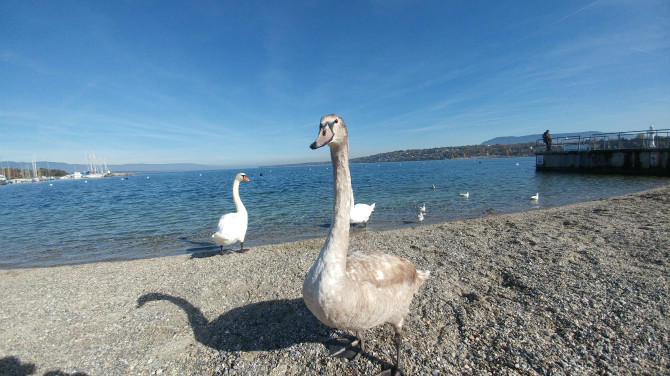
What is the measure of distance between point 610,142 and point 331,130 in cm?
4880

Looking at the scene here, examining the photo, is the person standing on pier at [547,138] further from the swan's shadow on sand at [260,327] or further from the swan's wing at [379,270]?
the swan's shadow on sand at [260,327]

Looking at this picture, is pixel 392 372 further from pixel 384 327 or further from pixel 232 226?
pixel 232 226

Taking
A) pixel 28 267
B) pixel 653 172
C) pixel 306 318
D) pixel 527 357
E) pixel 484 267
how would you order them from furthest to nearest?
pixel 653 172 < pixel 28 267 < pixel 484 267 < pixel 306 318 < pixel 527 357

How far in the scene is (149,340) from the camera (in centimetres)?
452

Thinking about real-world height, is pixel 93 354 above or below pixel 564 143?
below

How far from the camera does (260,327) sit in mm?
4684

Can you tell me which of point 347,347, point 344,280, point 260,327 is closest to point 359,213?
point 260,327

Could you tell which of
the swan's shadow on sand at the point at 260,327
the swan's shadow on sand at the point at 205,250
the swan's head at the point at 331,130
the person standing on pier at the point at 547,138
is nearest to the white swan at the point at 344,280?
the swan's head at the point at 331,130

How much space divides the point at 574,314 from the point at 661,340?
889 mm

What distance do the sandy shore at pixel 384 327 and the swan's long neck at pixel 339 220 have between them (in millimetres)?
1746

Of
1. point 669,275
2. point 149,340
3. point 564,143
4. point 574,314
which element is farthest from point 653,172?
point 149,340

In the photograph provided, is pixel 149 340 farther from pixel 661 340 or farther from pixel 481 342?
pixel 661 340

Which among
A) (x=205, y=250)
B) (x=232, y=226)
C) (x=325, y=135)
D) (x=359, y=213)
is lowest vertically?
(x=205, y=250)

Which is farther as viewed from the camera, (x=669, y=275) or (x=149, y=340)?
(x=669, y=275)
